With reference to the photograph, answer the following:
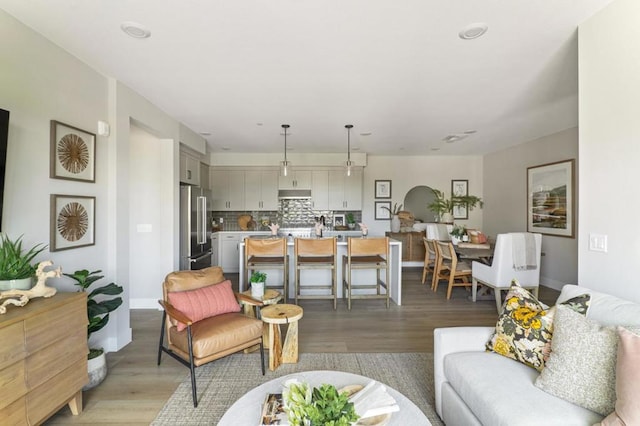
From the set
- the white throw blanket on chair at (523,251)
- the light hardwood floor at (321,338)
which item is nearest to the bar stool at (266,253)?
the light hardwood floor at (321,338)

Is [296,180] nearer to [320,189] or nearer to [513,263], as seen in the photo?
[320,189]

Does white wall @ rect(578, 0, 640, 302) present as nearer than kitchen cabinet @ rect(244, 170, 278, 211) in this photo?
Yes

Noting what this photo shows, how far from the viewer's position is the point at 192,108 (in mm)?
3664

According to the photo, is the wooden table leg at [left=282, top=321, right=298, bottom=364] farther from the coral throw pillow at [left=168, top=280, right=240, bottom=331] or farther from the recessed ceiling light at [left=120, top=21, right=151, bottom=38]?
the recessed ceiling light at [left=120, top=21, right=151, bottom=38]

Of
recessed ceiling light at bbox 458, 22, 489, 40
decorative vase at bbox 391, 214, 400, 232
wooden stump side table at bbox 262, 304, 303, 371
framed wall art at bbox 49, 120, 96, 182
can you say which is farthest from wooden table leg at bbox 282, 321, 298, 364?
decorative vase at bbox 391, 214, 400, 232

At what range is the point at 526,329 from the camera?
171cm

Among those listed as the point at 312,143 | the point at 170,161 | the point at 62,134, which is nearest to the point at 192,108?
the point at 170,161

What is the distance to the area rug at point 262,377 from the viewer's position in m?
2.00

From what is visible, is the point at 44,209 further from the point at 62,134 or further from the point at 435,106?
the point at 435,106

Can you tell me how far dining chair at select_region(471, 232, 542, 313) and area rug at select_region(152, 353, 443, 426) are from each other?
1708 mm

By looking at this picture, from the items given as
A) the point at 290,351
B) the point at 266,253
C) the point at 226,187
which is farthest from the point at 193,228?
the point at 290,351

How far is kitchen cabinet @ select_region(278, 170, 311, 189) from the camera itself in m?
6.50

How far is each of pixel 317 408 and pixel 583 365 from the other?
1231mm

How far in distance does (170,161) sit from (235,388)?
2999 mm
